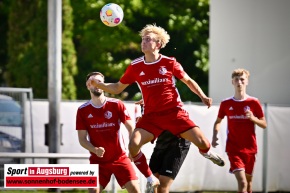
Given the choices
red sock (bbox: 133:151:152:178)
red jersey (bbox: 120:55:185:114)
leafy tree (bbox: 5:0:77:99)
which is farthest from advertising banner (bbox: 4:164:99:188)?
leafy tree (bbox: 5:0:77:99)

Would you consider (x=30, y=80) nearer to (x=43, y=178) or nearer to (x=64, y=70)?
(x=64, y=70)

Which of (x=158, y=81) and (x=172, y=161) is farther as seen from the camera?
(x=172, y=161)

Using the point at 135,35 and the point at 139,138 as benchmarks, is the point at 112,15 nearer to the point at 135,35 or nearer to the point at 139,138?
the point at 139,138

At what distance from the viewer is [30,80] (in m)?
30.0

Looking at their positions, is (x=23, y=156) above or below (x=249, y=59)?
below

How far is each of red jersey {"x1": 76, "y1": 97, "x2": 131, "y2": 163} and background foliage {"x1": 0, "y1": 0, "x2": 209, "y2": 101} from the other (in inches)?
658

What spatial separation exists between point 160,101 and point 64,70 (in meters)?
16.3

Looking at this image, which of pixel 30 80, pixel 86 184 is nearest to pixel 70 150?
pixel 86 184

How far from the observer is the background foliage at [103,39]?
29.9 m

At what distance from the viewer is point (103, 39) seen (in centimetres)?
3375

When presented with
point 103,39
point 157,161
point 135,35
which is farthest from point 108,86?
point 135,35

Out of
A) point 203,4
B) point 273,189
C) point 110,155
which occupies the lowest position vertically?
point 273,189

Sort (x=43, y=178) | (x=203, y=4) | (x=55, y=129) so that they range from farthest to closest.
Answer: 1. (x=203, y=4)
2. (x=55, y=129)
3. (x=43, y=178)

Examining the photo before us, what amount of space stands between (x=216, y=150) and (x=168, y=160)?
6.12 m
